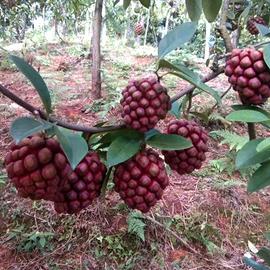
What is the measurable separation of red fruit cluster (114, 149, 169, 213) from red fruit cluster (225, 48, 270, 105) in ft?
0.53

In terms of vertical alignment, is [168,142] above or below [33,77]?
below

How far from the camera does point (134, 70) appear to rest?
4.73 m

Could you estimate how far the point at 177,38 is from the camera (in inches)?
24.0

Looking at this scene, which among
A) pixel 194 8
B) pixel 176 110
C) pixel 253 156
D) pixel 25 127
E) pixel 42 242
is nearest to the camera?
pixel 25 127

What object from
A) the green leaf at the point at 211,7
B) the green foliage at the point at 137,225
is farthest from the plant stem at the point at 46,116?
Result: the green foliage at the point at 137,225

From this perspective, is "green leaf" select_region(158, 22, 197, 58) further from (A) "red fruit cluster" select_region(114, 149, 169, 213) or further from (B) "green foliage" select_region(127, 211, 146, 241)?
(B) "green foliage" select_region(127, 211, 146, 241)

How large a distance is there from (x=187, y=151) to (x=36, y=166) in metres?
0.25

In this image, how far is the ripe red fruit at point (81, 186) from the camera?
20.8 inches

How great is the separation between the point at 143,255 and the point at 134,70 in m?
3.10

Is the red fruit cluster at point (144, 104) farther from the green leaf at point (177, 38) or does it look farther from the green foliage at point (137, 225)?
the green foliage at point (137, 225)

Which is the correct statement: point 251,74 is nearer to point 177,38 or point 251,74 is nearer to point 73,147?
point 177,38

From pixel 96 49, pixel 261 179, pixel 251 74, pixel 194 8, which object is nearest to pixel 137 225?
pixel 194 8

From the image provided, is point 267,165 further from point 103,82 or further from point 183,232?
point 103,82

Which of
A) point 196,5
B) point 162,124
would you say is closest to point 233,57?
point 196,5
